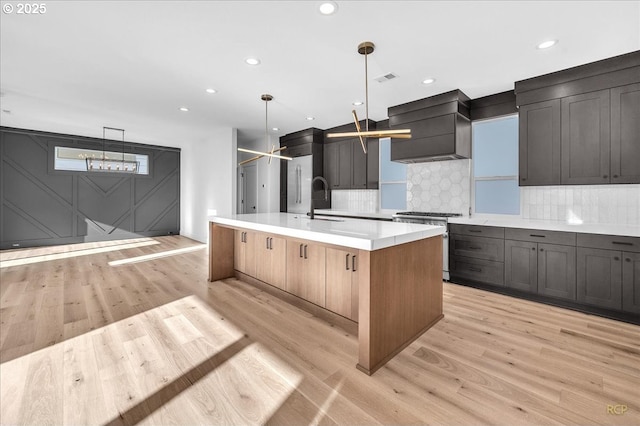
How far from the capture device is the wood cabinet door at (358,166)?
5520mm

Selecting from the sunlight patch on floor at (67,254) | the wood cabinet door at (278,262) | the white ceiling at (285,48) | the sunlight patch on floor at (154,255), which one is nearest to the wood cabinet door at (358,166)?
the white ceiling at (285,48)

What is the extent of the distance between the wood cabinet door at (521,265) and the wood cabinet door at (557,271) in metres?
0.06

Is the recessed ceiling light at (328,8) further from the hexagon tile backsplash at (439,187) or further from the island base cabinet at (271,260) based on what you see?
the hexagon tile backsplash at (439,187)

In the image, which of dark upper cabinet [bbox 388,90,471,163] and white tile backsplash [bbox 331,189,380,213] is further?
white tile backsplash [bbox 331,189,380,213]

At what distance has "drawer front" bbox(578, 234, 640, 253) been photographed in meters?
2.70

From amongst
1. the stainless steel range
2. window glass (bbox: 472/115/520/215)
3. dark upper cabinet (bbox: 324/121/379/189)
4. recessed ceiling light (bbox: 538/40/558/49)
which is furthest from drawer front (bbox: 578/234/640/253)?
dark upper cabinet (bbox: 324/121/379/189)

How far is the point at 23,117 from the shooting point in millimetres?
5422

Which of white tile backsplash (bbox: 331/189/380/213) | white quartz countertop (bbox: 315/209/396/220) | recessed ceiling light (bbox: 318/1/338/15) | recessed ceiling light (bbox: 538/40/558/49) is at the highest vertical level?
recessed ceiling light (bbox: 318/1/338/15)

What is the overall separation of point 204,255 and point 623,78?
643 centimetres

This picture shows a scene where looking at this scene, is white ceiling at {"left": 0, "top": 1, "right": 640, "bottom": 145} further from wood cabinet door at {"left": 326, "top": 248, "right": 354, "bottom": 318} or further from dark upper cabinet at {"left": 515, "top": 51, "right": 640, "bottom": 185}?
wood cabinet door at {"left": 326, "top": 248, "right": 354, "bottom": 318}

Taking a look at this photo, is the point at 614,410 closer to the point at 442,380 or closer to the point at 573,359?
the point at 573,359

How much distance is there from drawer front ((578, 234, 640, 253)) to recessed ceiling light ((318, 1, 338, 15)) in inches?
127

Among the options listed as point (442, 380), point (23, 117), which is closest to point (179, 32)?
point (442, 380)

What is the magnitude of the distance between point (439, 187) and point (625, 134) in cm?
211
